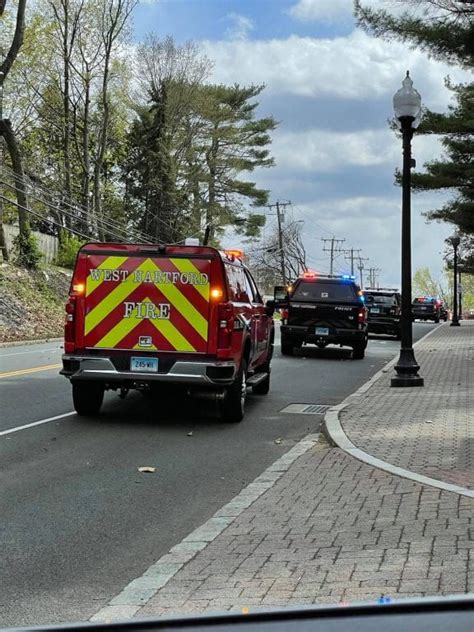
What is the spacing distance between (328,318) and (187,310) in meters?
10.7

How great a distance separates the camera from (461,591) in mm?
3797

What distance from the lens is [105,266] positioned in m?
9.86

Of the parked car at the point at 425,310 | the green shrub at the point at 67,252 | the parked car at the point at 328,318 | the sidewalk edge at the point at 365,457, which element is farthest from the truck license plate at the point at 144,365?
the parked car at the point at 425,310

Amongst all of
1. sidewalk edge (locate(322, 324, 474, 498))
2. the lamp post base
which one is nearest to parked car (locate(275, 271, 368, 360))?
the lamp post base

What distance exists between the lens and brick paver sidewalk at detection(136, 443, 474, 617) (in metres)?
3.91

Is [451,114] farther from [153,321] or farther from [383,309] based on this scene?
[153,321]

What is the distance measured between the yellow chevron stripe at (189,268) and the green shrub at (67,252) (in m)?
32.0

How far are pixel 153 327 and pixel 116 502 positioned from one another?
153 inches

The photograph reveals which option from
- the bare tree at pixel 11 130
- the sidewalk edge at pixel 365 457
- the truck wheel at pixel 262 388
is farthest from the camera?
the bare tree at pixel 11 130

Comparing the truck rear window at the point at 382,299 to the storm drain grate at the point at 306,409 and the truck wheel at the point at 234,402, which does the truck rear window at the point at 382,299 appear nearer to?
the storm drain grate at the point at 306,409

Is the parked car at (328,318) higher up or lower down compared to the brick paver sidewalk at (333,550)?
higher up

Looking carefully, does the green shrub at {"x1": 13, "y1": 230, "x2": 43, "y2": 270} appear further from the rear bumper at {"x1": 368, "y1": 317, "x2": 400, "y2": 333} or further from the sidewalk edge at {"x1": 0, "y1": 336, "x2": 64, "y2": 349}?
the rear bumper at {"x1": 368, "y1": 317, "x2": 400, "y2": 333}

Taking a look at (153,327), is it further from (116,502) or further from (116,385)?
(116,502)

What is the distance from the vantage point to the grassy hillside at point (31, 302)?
28.0 metres
